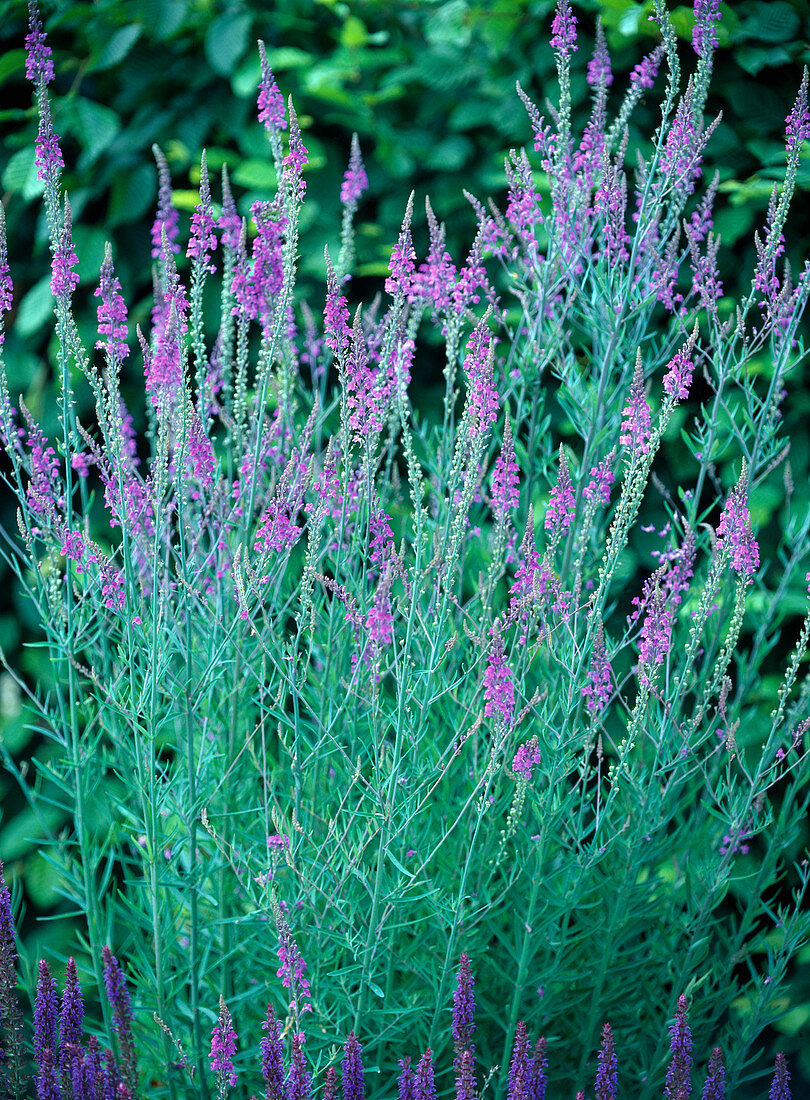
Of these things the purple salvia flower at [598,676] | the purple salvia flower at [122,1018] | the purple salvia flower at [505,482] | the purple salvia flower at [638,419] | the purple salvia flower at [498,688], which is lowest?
the purple salvia flower at [122,1018]

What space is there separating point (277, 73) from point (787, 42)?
1.74 m

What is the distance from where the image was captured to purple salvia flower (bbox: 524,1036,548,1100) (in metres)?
1.85

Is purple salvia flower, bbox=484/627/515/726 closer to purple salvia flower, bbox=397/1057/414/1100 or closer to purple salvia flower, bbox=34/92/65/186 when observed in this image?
purple salvia flower, bbox=397/1057/414/1100

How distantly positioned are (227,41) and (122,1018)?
3.06 m

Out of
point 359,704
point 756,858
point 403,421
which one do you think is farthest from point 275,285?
point 756,858

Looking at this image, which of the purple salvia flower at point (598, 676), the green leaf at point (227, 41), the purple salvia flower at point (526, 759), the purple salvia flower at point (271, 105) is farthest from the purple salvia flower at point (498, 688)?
the green leaf at point (227, 41)

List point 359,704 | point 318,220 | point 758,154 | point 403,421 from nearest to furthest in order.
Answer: point 403,421, point 359,704, point 758,154, point 318,220

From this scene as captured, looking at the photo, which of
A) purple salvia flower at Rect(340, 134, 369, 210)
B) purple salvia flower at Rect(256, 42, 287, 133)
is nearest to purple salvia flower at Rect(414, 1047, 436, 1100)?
purple salvia flower at Rect(256, 42, 287, 133)

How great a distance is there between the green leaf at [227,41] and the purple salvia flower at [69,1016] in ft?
9.43

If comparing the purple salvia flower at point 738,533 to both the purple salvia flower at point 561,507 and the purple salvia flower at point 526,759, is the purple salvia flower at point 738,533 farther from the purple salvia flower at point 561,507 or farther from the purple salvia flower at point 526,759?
the purple salvia flower at point 526,759

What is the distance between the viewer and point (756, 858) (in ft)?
11.2

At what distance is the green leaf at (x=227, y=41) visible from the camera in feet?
11.4

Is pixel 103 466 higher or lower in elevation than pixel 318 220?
lower

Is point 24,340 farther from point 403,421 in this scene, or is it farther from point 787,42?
point 787,42
